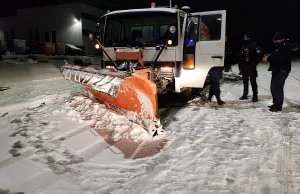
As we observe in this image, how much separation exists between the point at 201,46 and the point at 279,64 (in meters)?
1.72

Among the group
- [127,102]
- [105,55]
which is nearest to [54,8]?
[105,55]

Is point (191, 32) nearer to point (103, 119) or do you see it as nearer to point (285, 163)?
point (103, 119)

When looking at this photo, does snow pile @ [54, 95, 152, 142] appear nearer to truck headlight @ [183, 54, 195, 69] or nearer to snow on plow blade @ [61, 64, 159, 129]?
snow on plow blade @ [61, 64, 159, 129]

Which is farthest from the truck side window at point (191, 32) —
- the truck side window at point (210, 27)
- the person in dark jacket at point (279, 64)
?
the person in dark jacket at point (279, 64)

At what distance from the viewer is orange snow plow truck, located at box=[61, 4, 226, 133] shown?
545 centimetres

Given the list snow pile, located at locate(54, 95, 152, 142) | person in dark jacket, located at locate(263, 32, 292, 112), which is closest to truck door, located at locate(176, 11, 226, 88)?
person in dark jacket, located at locate(263, 32, 292, 112)

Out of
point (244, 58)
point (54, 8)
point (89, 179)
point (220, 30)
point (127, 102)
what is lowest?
point (89, 179)

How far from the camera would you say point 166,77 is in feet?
18.7

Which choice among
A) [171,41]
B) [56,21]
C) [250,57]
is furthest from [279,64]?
[56,21]

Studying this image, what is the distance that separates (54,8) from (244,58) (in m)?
26.6

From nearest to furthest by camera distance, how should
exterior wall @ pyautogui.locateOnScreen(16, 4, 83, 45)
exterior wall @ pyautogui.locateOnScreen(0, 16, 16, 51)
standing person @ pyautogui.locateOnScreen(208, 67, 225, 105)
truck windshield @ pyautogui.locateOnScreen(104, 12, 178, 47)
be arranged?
truck windshield @ pyautogui.locateOnScreen(104, 12, 178, 47), standing person @ pyautogui.locateOnScreen(208, 67, 225, 105), exterior wall @ pyautogui.locateOnScreen(16, 4, 83, 45), exterior wall @ pyautogui.locateOnScreen(0, 16, 16, 51)

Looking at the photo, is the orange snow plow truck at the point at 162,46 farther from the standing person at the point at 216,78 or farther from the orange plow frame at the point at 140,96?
the orange plow frame at the point at 140,96

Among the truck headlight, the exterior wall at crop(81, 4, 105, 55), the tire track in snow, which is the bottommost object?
the tire track in snow

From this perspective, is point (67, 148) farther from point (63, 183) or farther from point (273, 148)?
point (273, 148)
